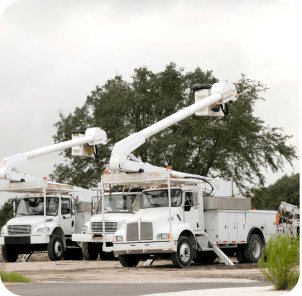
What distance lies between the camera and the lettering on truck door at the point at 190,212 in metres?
17.0

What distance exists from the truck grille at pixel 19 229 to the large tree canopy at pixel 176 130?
466 inches

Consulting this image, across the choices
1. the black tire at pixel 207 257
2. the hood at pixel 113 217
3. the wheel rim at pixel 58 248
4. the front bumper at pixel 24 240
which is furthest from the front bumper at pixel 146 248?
the wheel rim at pixel 58 248

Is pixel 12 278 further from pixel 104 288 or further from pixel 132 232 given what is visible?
pixel 132 232

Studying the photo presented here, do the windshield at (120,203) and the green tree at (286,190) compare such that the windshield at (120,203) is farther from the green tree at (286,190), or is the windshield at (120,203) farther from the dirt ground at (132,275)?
the green tree at (286,190)

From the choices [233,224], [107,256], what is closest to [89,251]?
[107,256]

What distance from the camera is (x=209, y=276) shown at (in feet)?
45.2

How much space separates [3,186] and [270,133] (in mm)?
19989

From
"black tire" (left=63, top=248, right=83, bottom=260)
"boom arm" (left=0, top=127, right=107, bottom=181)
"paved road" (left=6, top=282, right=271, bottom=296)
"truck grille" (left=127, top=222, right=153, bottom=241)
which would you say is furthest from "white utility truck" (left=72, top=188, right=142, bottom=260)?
"paved road" (left=6, top=282, right=271, bottom=296)

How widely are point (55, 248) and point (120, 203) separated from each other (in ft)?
10.2

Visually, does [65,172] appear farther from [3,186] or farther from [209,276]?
[209,276]

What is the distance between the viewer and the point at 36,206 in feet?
70.1

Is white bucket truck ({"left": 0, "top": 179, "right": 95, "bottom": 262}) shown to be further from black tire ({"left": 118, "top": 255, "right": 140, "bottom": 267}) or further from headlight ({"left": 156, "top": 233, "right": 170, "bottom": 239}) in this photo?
headlight ({"left": 156, "top": 233, "right": 170, "bottom": 239})

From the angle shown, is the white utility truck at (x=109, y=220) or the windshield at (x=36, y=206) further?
the windshield at (x=36, y=206)

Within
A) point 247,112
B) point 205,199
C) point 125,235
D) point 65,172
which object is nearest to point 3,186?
point 125,235
